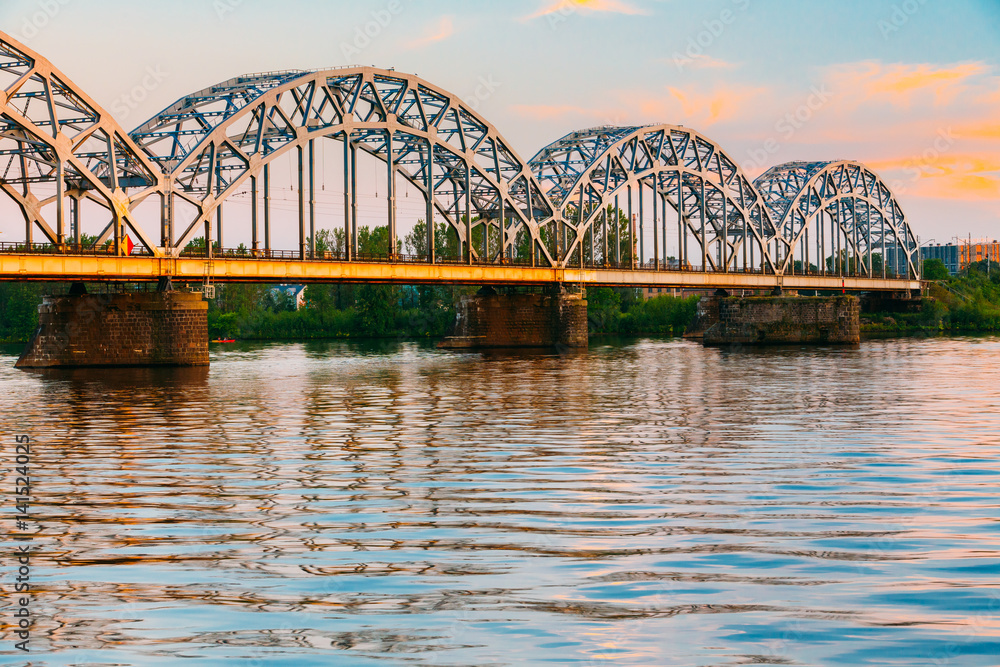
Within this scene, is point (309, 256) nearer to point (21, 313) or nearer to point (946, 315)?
point (21, 313)

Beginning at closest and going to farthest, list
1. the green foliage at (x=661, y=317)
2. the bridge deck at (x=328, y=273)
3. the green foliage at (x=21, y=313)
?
the bridge deck at (x=328, y=273) < the green foliage at (x=21, y=313) < the green foliage at (x=661, y=317)

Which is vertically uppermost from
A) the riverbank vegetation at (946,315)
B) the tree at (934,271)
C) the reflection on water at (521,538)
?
the tree at (934,271)

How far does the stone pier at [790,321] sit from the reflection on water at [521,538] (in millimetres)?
64141

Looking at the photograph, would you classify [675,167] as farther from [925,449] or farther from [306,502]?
[306,502]

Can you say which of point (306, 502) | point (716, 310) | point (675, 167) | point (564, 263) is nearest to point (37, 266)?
point (306, 502)

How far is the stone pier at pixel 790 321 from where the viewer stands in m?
Result: 94.4

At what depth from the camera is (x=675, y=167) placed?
4387 inches

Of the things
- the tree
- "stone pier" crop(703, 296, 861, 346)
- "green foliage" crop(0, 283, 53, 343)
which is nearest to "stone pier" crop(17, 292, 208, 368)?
"stone pier" crop(703, 296, 861, 346)

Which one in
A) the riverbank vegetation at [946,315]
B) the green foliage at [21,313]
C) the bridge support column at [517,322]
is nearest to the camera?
the bridge support column at [517,322]

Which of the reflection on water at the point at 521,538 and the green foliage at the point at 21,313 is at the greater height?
the green foliage at the point at 21,313

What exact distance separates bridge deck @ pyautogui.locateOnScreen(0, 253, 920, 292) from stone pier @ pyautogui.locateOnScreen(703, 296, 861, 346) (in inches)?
398

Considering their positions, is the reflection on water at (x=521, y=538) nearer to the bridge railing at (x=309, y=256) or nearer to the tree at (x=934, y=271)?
the bridge railing at (x=309, y=256)

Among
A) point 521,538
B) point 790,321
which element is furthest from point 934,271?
point 521,538

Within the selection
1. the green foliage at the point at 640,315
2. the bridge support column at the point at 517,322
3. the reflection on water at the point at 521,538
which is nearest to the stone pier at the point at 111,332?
the reflection on water at the point at 521,538
